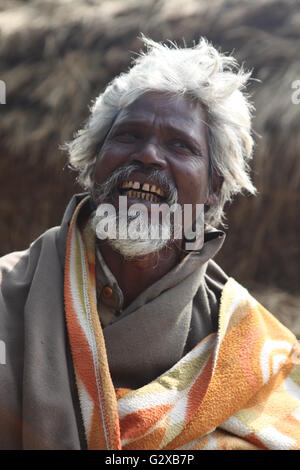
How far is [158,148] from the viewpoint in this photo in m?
1.69

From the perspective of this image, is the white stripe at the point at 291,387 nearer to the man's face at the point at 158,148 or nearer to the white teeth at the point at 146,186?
the man's face at the point at 158,148

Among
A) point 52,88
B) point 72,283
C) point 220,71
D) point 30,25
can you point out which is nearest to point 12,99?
point 52,88

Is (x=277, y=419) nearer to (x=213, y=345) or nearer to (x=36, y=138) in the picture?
(x=213, y=345)

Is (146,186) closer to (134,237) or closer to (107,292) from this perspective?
(134,237)

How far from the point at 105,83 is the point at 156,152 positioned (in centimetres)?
141

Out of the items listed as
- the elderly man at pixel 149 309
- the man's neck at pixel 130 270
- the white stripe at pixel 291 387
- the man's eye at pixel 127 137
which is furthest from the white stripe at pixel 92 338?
the white stripe at pixel 291 387

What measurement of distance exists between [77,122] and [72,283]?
1.52 meters

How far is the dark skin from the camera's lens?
1.69 meters

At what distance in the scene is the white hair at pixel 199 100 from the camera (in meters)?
1.79

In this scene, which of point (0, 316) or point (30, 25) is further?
point (30, 25)

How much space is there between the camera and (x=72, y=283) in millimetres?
1564
